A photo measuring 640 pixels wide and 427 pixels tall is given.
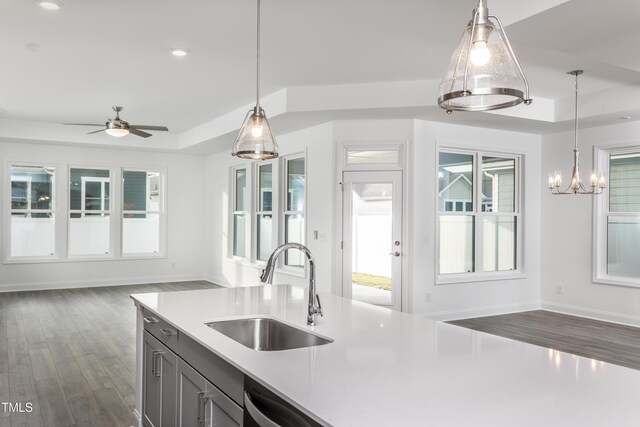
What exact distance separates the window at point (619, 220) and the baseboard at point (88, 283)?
7188 millimetres

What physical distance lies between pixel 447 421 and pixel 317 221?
5494 millimetres

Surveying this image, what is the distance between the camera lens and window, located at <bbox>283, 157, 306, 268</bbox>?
7270 millimetres

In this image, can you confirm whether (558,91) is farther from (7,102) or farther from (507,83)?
(7,102)

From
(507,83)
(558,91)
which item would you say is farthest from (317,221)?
(507,83)

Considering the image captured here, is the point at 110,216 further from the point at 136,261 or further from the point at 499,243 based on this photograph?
the point at 499,243

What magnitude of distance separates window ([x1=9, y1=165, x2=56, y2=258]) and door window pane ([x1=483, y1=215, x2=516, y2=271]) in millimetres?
7391

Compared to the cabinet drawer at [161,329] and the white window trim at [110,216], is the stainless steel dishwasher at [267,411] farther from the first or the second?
the white window trim at [110,216]

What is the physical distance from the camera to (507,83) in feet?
5.09

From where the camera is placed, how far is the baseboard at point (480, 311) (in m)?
6.39

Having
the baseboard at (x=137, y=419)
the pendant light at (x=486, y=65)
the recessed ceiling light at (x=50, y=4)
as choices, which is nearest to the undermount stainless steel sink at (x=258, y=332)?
the baseboard at (x=137, y=419)

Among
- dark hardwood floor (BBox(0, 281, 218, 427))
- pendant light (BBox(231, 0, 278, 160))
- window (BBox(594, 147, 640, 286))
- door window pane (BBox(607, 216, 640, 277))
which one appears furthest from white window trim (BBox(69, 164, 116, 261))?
door window pane (BBox(607, 216, 640, 277))

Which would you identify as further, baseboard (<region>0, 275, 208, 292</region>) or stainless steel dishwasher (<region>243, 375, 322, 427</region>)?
baseboard (<region>0, 275, 208, 292</region>)

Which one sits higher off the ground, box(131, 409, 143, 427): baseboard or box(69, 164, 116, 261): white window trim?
box(69, 164, 116, 261): white window trim

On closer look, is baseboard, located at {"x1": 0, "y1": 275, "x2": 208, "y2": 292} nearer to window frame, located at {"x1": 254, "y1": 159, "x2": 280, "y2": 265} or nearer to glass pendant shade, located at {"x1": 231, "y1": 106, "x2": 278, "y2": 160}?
window frame, located at {"x1": 254, "y1": 159, "x2": 280, "y2": 265}
